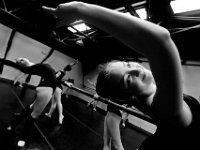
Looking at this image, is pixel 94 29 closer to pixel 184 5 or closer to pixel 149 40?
pixel 184 5

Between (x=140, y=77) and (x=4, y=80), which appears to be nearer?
(x=140, y=77)

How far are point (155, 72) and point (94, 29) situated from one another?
5502 mm

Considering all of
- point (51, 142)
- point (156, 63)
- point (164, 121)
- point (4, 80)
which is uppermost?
point (156, 63)

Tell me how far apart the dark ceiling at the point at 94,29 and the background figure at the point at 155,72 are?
320 cm

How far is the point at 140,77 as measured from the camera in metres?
0.65

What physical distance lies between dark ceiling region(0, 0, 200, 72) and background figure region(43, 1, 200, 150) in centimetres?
320

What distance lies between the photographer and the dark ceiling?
3699 millimetres

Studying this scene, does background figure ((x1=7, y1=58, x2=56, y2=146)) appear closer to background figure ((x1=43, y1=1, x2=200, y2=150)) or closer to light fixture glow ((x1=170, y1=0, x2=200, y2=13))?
background figure ((x1=43, y1=1, x2=200, y2=150))

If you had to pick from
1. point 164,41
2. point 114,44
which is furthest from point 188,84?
point 164,41

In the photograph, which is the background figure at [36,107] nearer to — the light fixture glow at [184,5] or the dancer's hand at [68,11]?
the dancer's hand at [68,11]

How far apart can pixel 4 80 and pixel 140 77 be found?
22.6ft

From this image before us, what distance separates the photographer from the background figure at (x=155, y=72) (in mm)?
348

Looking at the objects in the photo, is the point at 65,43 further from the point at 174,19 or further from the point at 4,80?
the point at 174,19

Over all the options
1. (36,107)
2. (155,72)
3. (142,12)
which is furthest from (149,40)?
(142,12)
